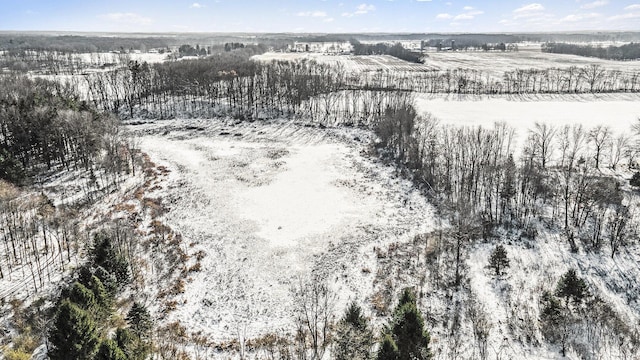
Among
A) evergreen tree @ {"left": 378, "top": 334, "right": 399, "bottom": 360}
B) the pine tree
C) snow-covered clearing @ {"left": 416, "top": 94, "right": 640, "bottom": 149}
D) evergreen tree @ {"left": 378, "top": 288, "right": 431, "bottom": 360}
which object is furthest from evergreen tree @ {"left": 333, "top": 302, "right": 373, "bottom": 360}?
snow-covered clearing @ {"left": 416, "top": 94, "right": 640, "bottom": 149}

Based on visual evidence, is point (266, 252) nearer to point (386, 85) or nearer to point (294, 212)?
point (294, 212)

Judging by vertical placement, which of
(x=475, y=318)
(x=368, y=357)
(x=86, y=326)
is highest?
(x=86, y=326)

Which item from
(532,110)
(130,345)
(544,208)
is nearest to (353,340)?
(130,345)

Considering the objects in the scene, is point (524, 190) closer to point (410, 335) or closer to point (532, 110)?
point (410, 335)

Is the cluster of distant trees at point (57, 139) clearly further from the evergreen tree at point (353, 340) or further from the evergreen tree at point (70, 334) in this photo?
the evergreen tree at point (353, 340)

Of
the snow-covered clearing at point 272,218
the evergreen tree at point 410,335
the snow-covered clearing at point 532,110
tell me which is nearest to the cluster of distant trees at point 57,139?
the snow-covered clearing at point 272,218

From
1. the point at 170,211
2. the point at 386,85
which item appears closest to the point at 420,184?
the point at 170,211
